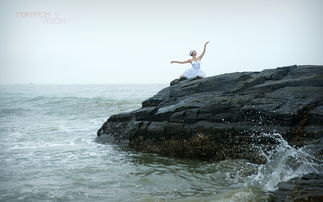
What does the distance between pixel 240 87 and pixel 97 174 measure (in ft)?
18.4

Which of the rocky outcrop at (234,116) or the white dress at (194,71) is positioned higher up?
the white dress at (194,71)

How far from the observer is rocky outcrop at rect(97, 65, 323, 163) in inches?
308

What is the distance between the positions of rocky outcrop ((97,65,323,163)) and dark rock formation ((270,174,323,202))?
1.54 metres

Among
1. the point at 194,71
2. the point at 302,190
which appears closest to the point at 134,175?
the point at 302,190

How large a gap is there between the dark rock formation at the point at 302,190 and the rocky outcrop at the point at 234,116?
154 cm

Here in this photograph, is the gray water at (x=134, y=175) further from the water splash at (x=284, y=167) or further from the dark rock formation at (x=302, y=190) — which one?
the dark rock formation at (x=302, y=190)

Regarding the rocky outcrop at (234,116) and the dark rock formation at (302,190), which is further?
the rocky outcrop at (234,116)

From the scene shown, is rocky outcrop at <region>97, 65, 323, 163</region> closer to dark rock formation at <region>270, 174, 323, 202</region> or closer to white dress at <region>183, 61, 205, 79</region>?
dark rock formation at <region>270, 174, 323, 202</region>

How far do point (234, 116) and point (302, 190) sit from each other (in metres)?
4.23

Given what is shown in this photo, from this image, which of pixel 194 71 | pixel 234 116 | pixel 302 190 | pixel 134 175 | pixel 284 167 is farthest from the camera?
pixel 194 71

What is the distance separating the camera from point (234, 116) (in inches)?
343

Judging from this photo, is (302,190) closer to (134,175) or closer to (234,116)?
(134,175)

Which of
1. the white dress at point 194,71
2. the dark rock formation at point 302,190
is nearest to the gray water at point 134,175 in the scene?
the dark rock formation at point 302,190

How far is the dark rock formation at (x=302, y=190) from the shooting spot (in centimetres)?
429
